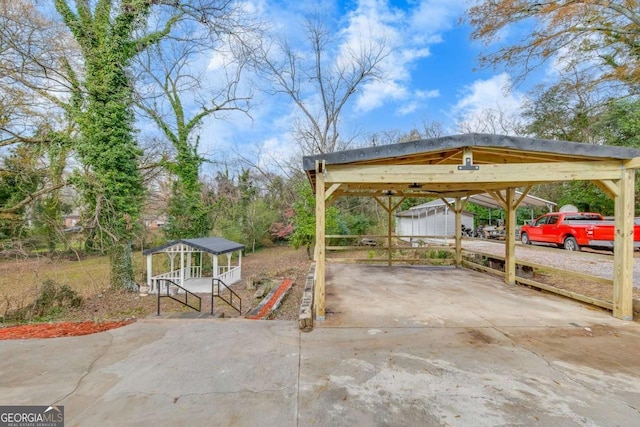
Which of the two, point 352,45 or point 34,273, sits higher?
point 352,45

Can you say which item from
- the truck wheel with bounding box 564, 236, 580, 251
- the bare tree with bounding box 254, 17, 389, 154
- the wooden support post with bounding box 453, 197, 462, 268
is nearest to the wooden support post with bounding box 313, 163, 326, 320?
the wooden support post with bounding box 453, 197, 462, 268

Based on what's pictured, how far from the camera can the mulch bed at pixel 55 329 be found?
4.03 m

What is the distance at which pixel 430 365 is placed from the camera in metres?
3.05

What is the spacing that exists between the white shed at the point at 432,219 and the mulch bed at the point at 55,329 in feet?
52.5

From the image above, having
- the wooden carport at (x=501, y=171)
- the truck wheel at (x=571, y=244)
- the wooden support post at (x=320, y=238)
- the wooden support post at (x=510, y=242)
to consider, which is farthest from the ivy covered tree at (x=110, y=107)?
the truck wheel at (x=571, y=244)

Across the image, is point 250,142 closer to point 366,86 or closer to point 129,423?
point 366,86

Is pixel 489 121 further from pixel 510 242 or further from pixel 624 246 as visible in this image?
pixel 624 246

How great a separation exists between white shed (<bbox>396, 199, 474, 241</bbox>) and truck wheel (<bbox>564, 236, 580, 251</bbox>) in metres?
6.94

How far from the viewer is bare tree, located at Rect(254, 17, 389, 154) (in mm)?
18844

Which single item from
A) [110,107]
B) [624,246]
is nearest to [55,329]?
[624,246]

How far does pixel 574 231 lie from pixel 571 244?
23.5 inches

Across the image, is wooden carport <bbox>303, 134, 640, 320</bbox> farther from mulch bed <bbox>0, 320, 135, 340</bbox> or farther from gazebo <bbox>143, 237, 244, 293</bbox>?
gazebo <bbox>143, 237, 244, 293</bbox>

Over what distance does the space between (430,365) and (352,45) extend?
2007 cm

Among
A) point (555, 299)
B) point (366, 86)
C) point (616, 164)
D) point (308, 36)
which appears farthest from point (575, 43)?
point (308, 36)
